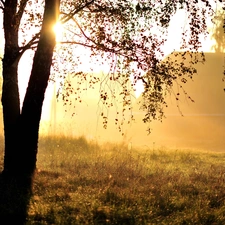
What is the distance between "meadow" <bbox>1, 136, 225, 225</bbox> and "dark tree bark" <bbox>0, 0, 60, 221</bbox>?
0.48 metres

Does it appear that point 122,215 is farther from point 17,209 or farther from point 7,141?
point 7,141

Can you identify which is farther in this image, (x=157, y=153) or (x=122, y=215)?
(x=157, y=153)

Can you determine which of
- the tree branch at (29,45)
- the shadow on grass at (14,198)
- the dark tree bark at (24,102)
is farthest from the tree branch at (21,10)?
Result: the shadow on grass at (14,198)

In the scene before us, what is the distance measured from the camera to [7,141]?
10.8m

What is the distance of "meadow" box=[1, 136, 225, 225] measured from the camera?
7633 millimetres

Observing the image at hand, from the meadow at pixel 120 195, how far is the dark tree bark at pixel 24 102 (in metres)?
0.48

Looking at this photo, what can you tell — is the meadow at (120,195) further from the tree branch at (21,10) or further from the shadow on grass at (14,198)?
the tree branch at (21,10)

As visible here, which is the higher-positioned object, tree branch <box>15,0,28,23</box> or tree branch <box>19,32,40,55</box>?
tree branch <box>15,0,28,23</box>

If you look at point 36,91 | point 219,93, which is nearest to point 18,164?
point 36,91

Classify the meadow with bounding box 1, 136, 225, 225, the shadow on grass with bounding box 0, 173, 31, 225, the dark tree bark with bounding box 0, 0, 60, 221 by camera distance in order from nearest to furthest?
1. the shadow on grass with bounding box 0, 173, 31, 225
2. the meadow with bounding box 1, 136, 225, 225
3. the dark tree bark with bounding box 0, 0, 60, 221

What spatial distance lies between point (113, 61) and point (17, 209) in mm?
4320

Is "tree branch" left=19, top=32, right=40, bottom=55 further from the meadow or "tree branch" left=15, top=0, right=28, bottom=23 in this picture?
the meadow

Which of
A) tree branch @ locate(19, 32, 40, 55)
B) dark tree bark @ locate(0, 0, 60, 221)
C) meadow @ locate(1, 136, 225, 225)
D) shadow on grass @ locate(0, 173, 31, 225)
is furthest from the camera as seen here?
tree branch @ locate(19, 32, 40, 55)

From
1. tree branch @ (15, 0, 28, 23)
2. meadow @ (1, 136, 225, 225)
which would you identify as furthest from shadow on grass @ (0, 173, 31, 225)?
tree branch @ (15, 0, 28, 23)
